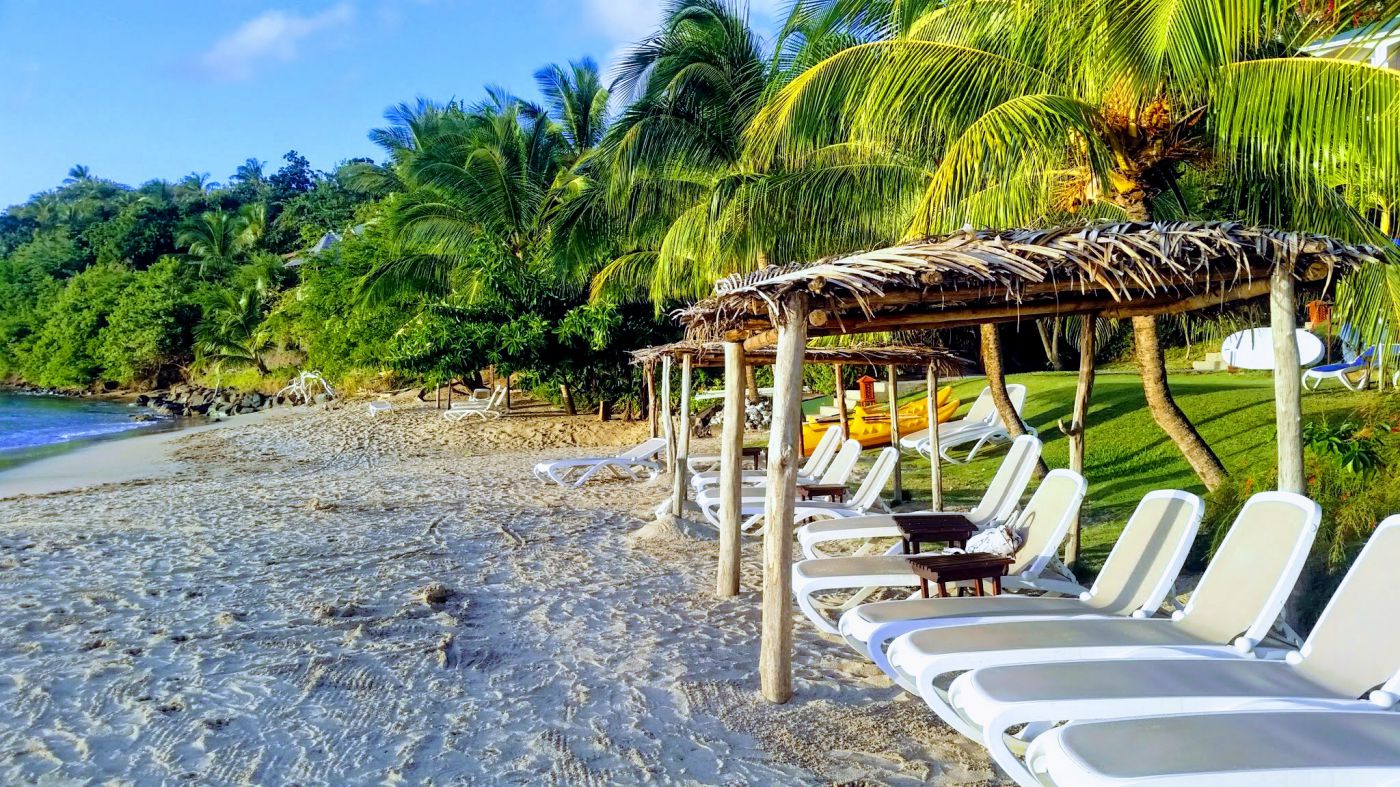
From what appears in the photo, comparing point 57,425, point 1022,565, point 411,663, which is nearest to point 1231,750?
point 1022,565

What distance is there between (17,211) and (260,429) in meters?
66.8

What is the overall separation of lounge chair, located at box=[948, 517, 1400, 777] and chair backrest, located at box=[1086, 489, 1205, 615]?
769mm

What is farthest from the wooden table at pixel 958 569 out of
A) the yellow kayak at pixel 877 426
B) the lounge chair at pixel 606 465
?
the yellow kayak at pixel 877 426

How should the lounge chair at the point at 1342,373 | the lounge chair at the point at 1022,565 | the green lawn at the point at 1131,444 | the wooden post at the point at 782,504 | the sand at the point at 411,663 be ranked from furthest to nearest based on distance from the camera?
the lounge chair at the point at 1342,373 → the green lawn at the point at 1131,444 → the lounge chair at the point at 1022,565 → the wooden post at the point at 782,504 → the sand at the point at 411,663

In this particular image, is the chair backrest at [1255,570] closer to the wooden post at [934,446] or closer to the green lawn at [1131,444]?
the green lawn at [1131,444]

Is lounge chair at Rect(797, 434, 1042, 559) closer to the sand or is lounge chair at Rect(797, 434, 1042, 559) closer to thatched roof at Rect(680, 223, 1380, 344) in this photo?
the sand

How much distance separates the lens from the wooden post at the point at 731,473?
5762 millimetres

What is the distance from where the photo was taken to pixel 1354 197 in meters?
7.50

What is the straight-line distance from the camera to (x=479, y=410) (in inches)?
795

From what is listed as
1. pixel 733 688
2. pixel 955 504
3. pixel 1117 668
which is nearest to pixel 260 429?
pixel 955 504

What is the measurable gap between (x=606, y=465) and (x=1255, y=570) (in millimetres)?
8694

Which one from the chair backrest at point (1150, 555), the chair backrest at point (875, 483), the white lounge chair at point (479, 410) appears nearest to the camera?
the chair backrest at point (1150, 555)

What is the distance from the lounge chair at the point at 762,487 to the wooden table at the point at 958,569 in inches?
123

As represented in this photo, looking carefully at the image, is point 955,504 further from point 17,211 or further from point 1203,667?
point 17,211
